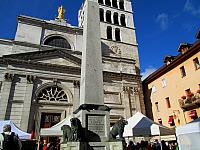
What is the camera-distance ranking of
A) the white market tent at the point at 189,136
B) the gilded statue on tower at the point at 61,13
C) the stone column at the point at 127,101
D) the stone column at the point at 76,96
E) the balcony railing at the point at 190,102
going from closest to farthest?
the white market tent at the point at 189,136
the balcony railing at the point at 190,102
the stone column at the point at 76,96
the stone column at the point at 127,101
the gilded statue on tower at the point at 61,13

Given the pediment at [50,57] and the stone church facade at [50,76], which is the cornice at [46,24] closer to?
the stone church facade at [50,76]

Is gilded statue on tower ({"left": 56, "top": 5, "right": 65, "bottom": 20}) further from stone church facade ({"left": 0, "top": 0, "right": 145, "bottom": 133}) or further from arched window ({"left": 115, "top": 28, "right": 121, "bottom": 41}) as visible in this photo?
arched window ({"left": 115, "top": 28, "right": 121, "bottom": 41})

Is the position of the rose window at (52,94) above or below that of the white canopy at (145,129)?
above

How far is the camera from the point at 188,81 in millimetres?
19000

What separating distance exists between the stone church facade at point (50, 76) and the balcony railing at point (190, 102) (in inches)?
189

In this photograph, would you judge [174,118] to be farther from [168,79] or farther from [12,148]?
[12,148]

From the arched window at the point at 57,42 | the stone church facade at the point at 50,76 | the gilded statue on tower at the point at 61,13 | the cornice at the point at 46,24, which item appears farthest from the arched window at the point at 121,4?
the arched window at the point at 57,42

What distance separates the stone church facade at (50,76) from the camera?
17203 millimetres

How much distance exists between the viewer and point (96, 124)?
21.8ft

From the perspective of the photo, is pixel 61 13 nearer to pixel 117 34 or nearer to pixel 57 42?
pixel 57 42

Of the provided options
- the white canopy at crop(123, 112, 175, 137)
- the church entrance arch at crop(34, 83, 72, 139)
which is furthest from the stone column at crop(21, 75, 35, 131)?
the white canopy at crop(123, 112, 175, 137)

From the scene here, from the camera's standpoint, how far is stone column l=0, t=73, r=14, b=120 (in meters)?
16.1

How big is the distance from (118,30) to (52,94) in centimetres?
1629

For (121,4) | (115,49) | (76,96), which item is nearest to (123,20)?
(121,4)
